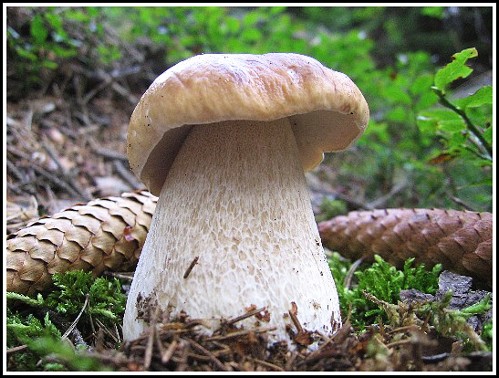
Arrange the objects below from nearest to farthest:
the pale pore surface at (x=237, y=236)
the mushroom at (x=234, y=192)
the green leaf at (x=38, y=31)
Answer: the mushroom at (x=234, y=192)
the pale pore surface at (x=237, y=236)
the green leaf at (x=38, y=31)

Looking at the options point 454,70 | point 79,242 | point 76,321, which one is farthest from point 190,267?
point 454,70

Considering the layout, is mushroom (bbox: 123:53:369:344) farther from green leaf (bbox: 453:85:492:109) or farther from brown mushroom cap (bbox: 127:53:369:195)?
green leaf (bbox: 453:85:492:109)

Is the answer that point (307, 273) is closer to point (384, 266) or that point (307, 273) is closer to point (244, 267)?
point (244, 267)

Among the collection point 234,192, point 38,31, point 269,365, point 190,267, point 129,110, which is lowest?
point 269,365

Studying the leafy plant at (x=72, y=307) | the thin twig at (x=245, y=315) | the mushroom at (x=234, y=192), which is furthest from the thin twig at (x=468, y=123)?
the leafy plant at (x=72, y=307)

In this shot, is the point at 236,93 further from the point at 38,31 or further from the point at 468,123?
the point at 38,31

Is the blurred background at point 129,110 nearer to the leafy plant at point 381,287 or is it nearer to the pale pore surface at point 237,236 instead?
the leafy plant at point 381,287

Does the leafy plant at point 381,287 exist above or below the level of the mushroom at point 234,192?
below
